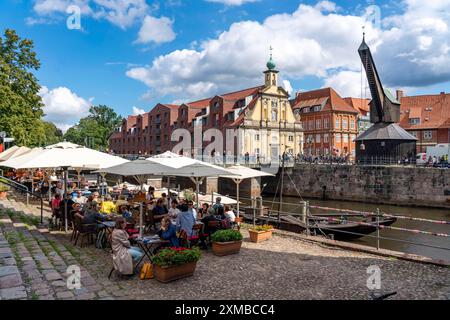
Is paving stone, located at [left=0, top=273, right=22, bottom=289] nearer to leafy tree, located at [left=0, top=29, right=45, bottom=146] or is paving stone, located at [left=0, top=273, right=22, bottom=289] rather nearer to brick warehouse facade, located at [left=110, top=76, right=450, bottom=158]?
leafy tree, located at [left=0, top=29, right=45, bottom=146]

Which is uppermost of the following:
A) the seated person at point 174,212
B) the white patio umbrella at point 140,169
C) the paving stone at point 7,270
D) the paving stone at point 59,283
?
the white patio umbrella at point 140,169

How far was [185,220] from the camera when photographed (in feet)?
30.9

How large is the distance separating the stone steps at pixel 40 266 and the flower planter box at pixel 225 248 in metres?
3.28

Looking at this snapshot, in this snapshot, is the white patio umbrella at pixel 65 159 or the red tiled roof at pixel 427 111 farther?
the red tiled roof at pixel 427 111

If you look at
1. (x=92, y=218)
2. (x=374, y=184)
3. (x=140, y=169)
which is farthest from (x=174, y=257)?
(x=374, y=184)

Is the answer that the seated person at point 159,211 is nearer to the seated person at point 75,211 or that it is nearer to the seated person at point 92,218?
the seated person at point 92,218

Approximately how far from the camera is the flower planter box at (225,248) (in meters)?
9.61

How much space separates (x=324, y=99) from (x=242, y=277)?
2447 inches

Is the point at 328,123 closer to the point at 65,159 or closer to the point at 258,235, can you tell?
the point at 258,235

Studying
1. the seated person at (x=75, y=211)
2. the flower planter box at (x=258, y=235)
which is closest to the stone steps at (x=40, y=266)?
the seated person at (x=75, y=211)

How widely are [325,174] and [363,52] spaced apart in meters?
13.7

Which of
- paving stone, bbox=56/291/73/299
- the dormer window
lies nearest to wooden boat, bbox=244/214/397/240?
paving stone, bbox=56/291/73/299
